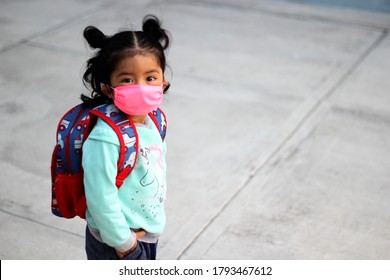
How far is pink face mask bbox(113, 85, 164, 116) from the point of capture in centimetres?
222

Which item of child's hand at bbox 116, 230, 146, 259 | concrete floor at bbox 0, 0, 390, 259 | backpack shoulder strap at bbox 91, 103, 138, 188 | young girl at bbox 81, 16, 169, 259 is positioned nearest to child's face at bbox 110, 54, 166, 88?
young girl at bbox 81, 16, 169, 259

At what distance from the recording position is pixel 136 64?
2.23 m

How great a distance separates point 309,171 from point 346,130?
0.75 metres

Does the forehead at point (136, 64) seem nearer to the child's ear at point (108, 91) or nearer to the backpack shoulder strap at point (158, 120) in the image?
the child's ear at point (108, 91)

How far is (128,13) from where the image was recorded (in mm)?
7512

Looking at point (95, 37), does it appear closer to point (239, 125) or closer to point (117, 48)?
point (117, 48)

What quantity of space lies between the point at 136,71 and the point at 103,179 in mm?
381

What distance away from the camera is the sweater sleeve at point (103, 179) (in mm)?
2164

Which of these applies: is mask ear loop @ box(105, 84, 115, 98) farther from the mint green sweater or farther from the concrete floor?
the concrete floor

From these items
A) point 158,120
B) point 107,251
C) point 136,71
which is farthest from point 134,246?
point 136,71

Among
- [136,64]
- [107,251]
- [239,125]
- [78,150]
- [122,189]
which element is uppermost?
[136,64]

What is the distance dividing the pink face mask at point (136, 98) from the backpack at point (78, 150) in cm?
5
